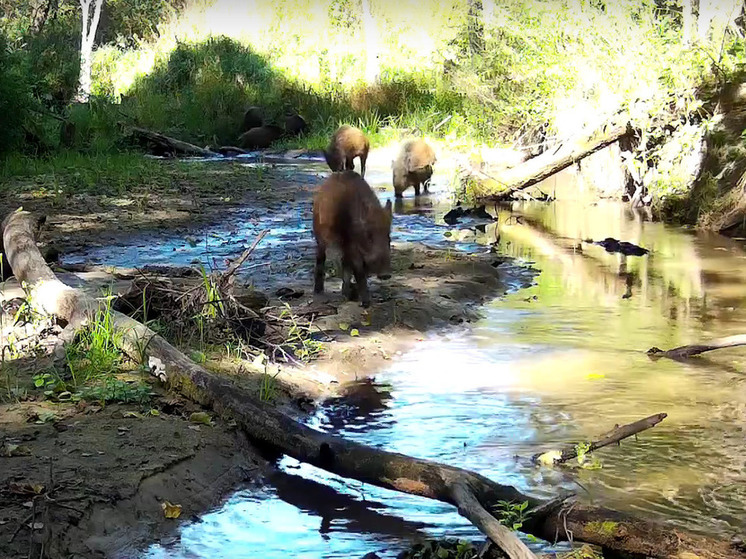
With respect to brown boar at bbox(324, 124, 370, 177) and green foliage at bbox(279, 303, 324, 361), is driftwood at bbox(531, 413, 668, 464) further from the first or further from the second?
brown boar at bbox(324, 124, 370, 177)

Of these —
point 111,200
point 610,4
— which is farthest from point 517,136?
point 111,200

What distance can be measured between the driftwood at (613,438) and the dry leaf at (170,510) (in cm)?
182

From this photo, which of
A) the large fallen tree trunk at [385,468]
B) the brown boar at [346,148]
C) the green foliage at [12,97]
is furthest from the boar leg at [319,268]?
the brown boar at [346,148]

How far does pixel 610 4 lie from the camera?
1306 centimetres

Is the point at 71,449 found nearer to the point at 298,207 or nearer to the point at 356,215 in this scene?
the point at 356,215

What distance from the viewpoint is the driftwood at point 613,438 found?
4.34 m

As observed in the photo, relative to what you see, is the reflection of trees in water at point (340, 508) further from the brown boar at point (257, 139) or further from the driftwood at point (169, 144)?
the brown boar at point (257, 139)

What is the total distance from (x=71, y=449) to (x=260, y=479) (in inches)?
34.3

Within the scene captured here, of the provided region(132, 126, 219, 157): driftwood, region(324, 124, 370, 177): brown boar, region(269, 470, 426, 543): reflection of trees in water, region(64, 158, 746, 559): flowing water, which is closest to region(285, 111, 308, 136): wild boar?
region(132, 126, 219, 157): driftwood

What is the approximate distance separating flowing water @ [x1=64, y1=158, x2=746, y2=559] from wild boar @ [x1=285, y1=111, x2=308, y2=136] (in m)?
14.7

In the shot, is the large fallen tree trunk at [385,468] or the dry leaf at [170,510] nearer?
the large fallen tree trunk at [385,468]

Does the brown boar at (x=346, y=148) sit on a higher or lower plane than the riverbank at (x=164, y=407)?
higher

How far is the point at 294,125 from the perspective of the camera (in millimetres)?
24781

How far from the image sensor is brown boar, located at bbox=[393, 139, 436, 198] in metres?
14.9
